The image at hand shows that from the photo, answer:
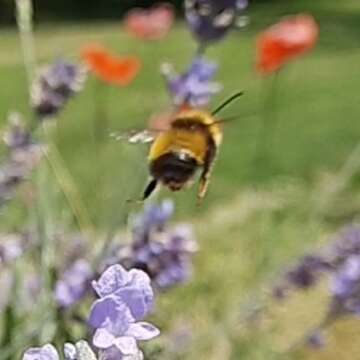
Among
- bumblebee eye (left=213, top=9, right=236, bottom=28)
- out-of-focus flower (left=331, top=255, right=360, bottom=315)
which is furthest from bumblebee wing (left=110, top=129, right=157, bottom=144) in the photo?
out-of-focus flower (left=331, top=255, right=360, bottom=315)

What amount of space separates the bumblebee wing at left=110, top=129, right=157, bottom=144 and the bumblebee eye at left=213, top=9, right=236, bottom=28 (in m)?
0.30

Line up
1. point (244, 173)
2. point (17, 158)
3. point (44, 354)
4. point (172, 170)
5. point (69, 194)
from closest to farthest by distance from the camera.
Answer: point (44, 354)
point (172, 170)
point (17, 158)
point (69, 194)
point (244, 173)

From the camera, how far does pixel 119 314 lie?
0.71 m

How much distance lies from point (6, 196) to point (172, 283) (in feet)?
0.76

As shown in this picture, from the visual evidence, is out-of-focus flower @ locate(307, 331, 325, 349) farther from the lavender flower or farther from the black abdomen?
the black abdomen

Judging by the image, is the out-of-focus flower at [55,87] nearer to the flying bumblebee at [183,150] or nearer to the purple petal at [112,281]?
the flying bumblebee at [183,150]

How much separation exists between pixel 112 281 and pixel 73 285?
101 cm

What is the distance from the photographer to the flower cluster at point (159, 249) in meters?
1.60

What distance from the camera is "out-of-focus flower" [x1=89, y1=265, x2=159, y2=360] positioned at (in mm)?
714

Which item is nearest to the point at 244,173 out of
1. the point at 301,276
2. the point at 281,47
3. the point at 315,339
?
the point at 281,47

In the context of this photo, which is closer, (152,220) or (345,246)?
(152,220)

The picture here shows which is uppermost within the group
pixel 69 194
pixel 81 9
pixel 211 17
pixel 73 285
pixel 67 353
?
pixel 67 353

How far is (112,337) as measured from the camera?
72 cm

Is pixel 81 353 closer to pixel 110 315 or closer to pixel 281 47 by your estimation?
pixel 110 315
